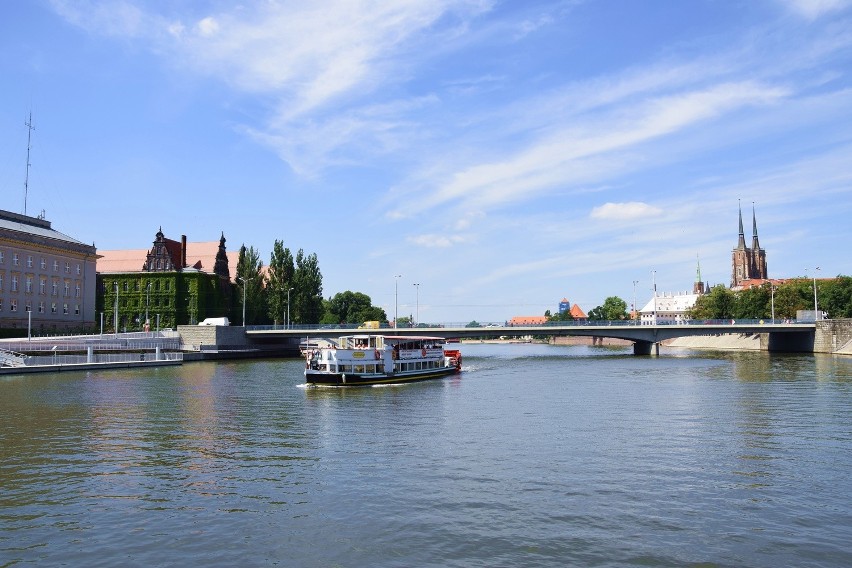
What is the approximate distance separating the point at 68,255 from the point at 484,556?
422 feet

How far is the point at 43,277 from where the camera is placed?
122 meters

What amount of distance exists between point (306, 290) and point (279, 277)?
6544mm

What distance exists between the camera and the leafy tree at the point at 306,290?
154 meters

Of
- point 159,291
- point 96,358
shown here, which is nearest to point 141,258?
point 159,291

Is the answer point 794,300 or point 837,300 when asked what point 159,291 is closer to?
point 794,300

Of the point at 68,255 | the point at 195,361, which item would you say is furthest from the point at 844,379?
the point at 68,255

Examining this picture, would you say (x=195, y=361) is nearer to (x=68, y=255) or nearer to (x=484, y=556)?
(x=68, y=255)

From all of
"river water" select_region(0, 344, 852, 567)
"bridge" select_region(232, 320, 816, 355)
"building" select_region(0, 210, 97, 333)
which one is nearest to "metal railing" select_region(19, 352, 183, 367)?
"building" select_region(0, 210, 97, 333)

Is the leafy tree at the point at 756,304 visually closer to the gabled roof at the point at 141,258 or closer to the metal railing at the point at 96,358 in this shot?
the gabled roof at the point at 141,258

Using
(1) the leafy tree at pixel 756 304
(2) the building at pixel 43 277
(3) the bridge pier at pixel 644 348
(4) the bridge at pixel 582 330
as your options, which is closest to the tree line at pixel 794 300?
(1) the leafy tree at pixel 756 304

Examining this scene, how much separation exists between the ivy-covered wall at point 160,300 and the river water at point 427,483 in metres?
104

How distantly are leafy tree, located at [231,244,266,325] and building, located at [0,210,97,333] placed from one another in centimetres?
2990

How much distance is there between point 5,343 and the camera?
315ft

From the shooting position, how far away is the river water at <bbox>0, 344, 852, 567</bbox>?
1958cm
